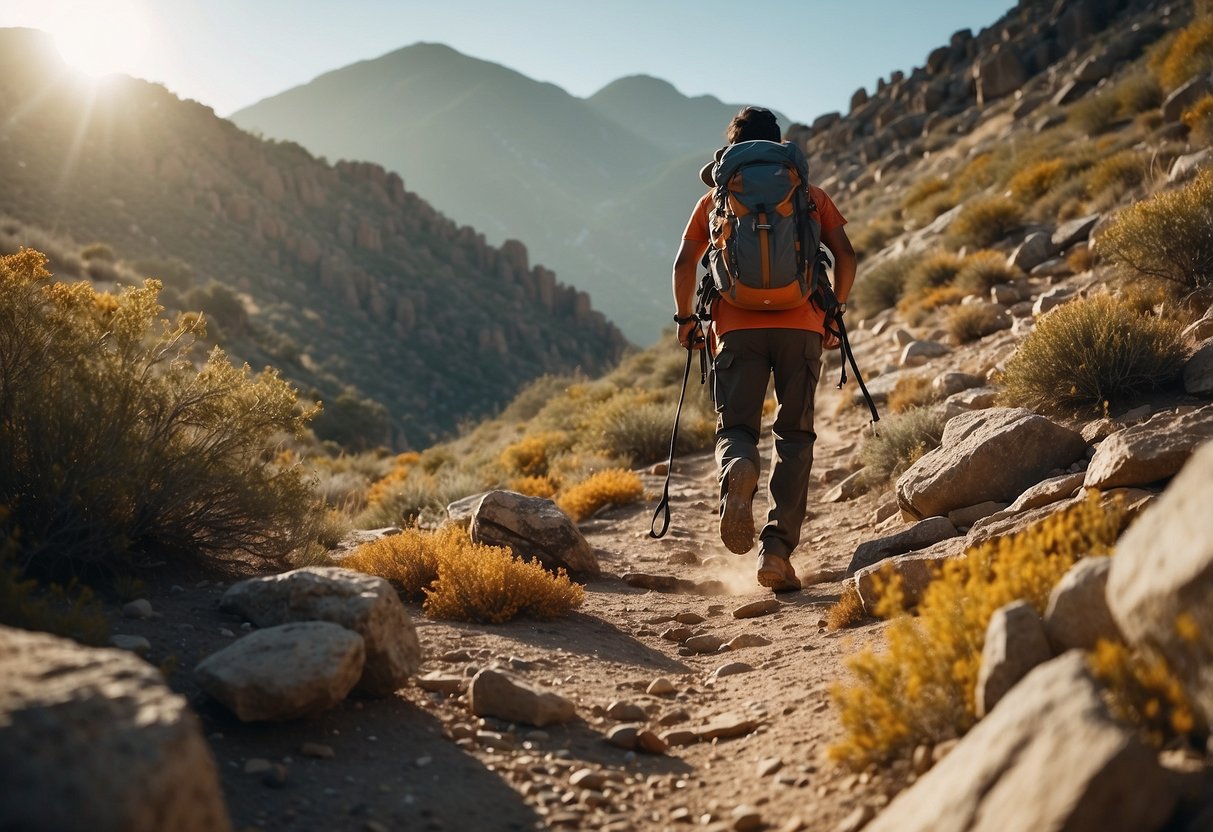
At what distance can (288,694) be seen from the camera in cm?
316

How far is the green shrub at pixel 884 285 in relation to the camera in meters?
14.6

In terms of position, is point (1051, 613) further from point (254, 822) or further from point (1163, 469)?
point (254, 822)

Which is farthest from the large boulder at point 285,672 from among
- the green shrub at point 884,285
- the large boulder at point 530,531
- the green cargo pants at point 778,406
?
the green shrub at point 884,285

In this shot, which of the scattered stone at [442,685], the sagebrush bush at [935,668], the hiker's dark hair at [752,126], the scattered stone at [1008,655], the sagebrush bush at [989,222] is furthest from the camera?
the sagebrush bush at [989,222]

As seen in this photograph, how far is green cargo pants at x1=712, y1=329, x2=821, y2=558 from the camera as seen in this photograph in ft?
17.6

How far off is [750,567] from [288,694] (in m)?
4.14

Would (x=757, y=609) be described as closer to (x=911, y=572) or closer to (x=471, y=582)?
(x=911, y=572)

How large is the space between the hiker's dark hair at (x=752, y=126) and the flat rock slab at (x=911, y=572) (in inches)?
101

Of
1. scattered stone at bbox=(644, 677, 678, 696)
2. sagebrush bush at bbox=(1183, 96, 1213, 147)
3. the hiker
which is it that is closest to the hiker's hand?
the hiker

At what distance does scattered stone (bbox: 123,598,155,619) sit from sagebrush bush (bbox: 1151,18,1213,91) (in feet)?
49.6

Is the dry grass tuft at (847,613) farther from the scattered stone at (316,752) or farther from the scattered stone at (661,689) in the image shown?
the scattered stone at (316,752)

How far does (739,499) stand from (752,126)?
2210 millimetres

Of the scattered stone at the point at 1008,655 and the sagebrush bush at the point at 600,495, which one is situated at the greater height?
the scattered stone at the point at 1008,655

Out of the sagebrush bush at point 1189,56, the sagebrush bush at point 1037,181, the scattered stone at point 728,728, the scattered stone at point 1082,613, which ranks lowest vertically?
the scattered stone at point 728,728
